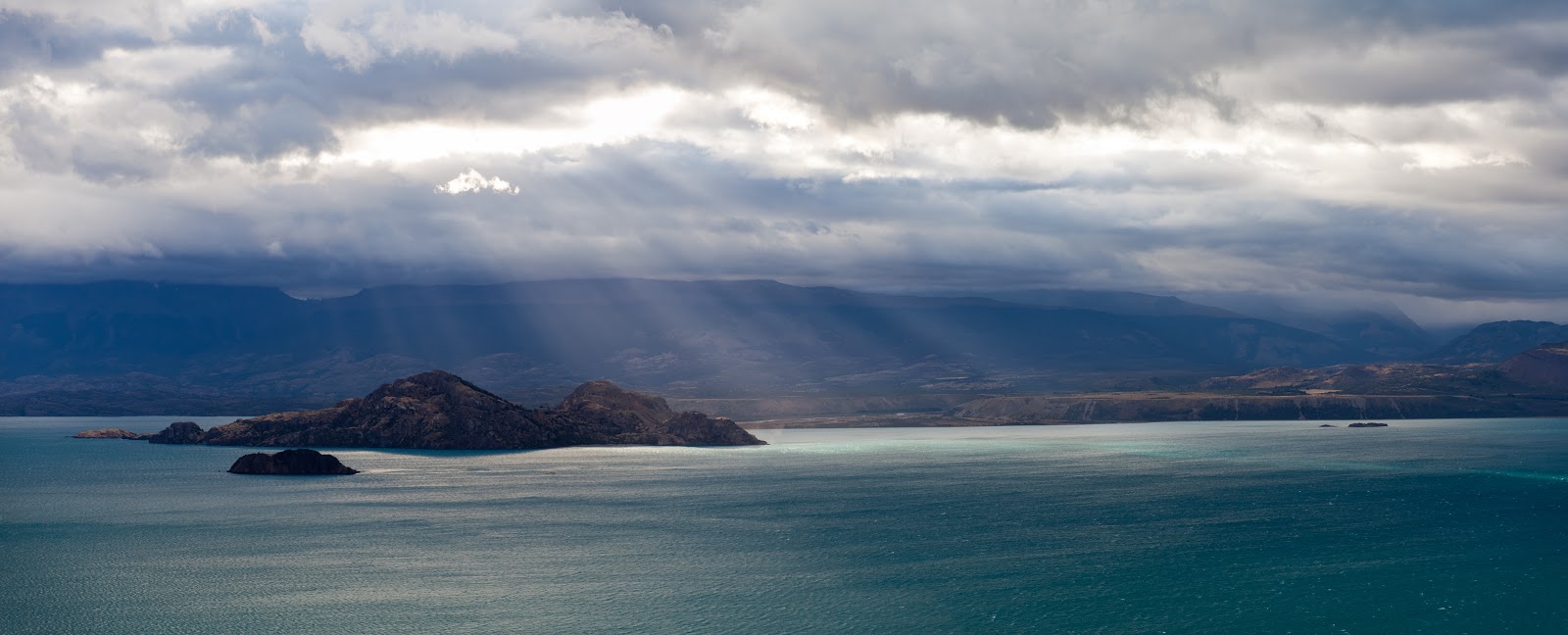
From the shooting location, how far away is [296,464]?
618 feet

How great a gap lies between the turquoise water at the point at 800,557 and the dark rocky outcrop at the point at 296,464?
74.0ft

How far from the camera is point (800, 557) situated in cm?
9794

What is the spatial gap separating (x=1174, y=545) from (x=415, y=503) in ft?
292

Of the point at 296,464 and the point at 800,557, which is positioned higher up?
the point at 296,464

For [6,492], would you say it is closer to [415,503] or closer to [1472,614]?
[415,503]

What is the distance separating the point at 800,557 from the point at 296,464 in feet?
402

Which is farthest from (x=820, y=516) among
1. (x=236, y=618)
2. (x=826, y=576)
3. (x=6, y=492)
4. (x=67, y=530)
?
(x=6, y=492)

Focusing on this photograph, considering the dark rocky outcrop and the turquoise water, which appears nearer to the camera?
the turquoise water

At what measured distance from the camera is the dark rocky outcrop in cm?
18688

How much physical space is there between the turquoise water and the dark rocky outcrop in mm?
22544

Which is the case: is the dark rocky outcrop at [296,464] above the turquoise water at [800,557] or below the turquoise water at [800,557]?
above

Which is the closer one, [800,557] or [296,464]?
[800,557]

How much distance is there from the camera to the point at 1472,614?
75.8 m

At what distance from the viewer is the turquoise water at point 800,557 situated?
76062 mm
